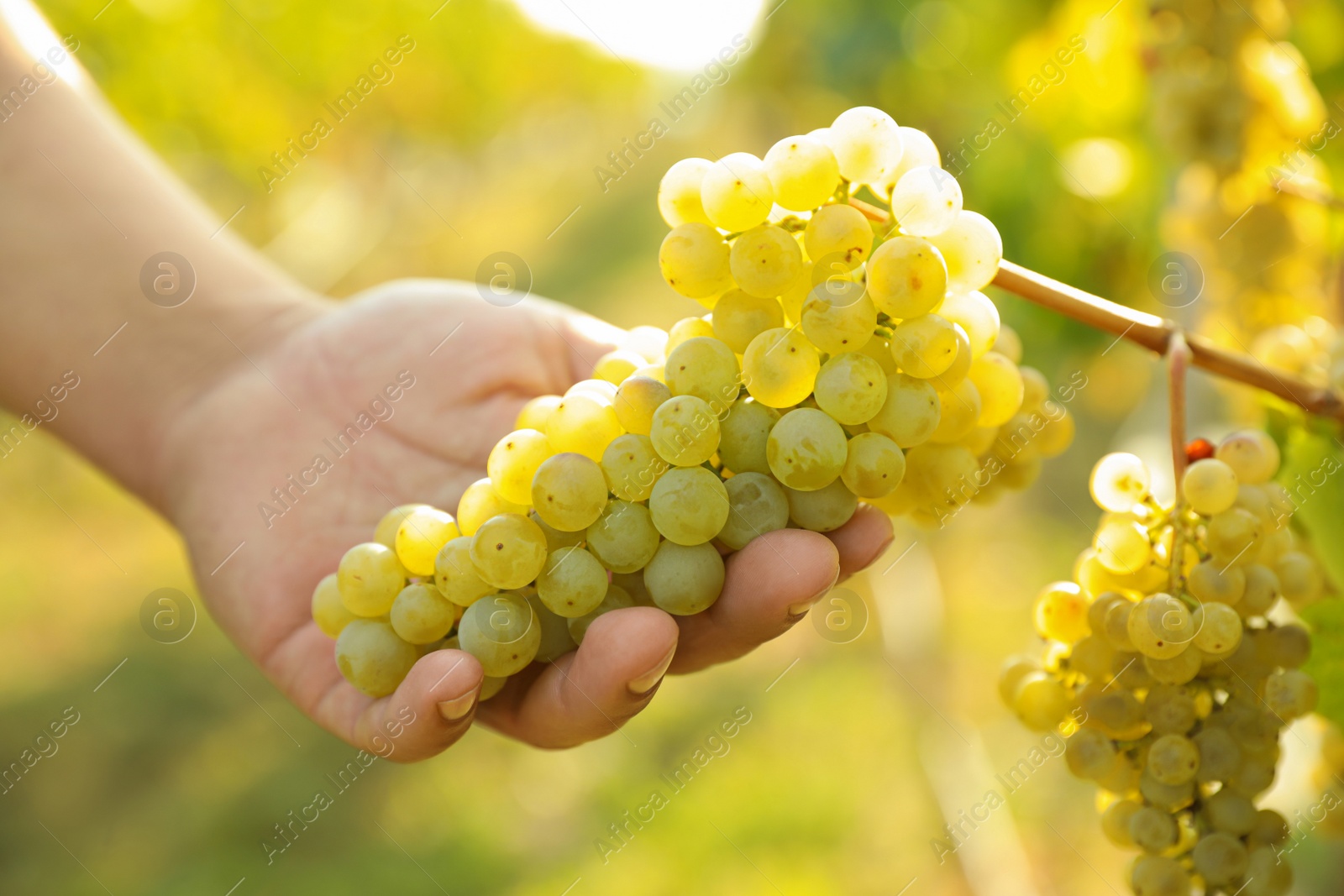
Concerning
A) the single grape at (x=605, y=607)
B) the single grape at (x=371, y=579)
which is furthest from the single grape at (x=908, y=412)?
the single grape at (x=371, y=579)

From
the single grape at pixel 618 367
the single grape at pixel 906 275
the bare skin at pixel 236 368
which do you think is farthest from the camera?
the bare skin at pixel 236 368

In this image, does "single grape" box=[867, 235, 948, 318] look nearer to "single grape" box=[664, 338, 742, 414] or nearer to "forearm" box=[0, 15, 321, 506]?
"single grape" box=[664, 338, 742, 414]

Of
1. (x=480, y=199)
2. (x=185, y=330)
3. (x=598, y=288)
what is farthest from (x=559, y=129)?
(x=185, y=330)

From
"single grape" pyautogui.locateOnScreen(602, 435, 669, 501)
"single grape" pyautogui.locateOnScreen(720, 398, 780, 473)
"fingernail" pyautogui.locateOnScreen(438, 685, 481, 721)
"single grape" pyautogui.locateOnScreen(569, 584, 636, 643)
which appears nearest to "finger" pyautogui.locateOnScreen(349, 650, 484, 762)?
"fingernail" pyautogui.locateOnScreen(438, 685, 481, 721)

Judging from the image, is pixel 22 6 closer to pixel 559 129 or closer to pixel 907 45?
pixel 907 45

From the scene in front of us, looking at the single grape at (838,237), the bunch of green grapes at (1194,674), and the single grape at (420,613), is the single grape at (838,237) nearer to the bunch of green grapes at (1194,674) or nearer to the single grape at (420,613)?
the bunch of green grapes at (1194,674)

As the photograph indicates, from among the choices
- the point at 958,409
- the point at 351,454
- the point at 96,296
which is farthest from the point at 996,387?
the point at 96,296

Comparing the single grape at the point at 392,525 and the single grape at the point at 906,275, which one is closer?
the single grape at the point at 906,275
